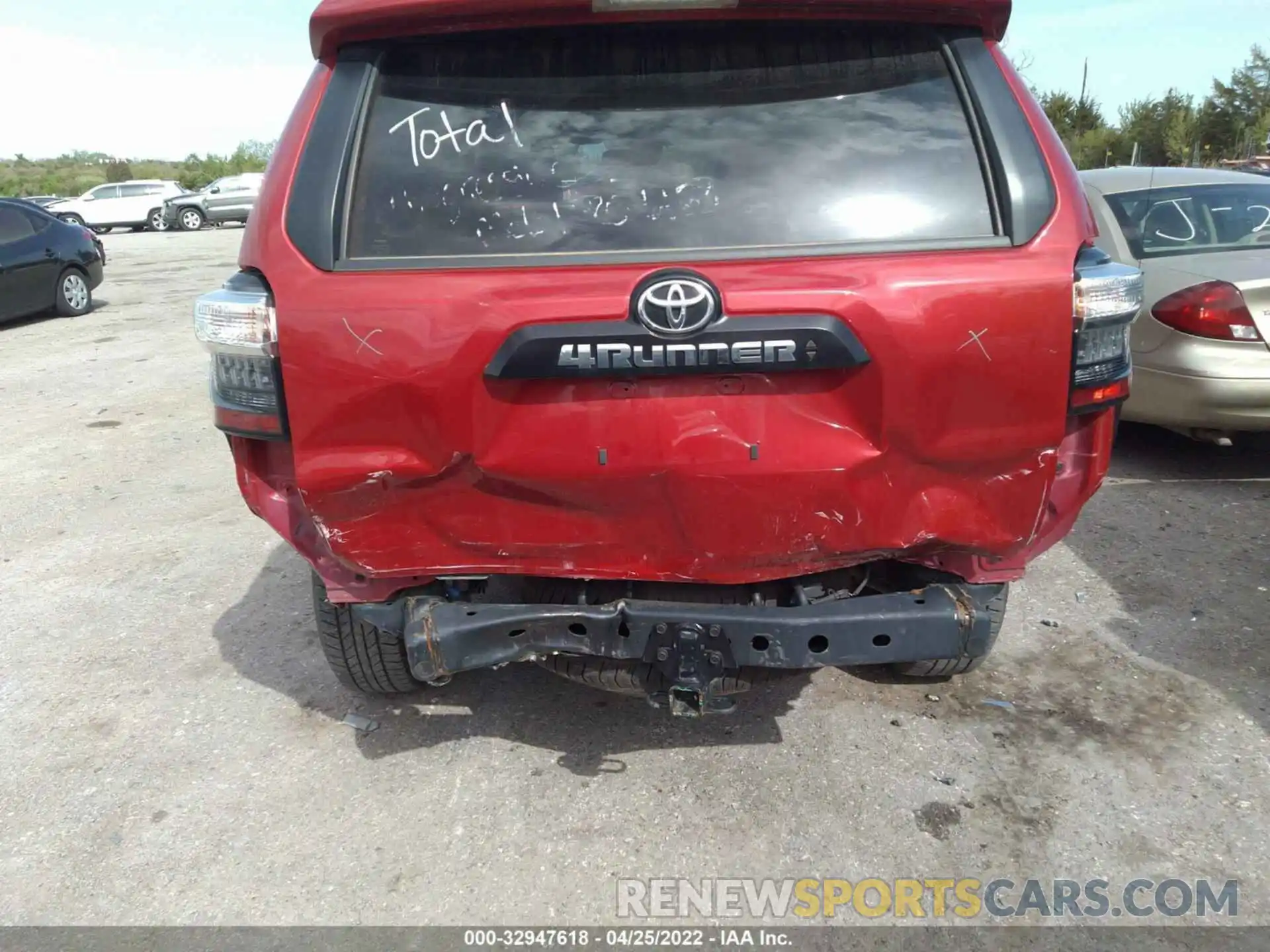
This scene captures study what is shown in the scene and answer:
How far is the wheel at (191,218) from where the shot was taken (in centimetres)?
3177

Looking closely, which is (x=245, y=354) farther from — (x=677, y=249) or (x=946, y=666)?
(x=946, y=666)

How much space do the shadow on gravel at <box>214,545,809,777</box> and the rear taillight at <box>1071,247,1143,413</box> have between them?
1.38m

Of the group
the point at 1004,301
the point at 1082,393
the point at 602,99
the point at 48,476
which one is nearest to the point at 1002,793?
the point at 1082,393

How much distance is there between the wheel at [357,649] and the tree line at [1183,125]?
40.4 meters

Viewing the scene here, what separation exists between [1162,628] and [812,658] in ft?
6.66

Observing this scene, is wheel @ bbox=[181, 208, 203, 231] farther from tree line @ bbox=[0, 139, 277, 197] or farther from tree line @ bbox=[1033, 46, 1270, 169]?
tree line @ bbox=[1033, 46, 1270, 169]

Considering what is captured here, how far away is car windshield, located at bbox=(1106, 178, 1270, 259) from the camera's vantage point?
5.23m

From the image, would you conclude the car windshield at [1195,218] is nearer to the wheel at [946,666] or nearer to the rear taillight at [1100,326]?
the wheel at [946,666]

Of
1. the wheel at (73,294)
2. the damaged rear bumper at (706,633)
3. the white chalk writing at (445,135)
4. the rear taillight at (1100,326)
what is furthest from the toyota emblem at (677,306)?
the wheel at (73,294)

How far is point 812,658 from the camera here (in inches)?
90.0

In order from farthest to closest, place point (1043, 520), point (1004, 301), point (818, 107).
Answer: point (1043, 520) → point (818, 107) → point (1004, 301)

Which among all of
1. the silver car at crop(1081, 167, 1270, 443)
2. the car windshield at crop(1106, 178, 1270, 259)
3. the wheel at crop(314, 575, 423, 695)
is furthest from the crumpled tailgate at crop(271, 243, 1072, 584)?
the car windshield at crop(1106, 178, 1270, 259)

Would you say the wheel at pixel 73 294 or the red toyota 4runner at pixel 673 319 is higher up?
the red toyota 4runner at pixel 673 319

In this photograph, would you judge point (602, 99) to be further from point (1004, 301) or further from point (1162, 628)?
point (1162, 628)
